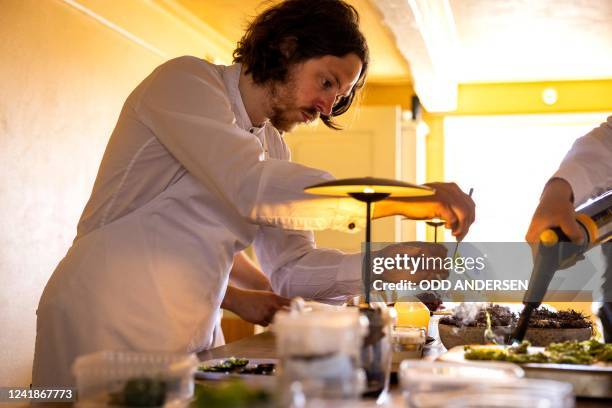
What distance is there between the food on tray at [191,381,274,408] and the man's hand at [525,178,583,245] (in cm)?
83

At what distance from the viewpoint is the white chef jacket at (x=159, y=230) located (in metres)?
1.57

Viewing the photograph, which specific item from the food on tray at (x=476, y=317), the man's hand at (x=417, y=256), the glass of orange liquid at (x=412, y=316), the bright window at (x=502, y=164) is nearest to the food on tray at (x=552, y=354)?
the food on tray at (x=476, y=317)

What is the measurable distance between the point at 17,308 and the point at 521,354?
114 inches

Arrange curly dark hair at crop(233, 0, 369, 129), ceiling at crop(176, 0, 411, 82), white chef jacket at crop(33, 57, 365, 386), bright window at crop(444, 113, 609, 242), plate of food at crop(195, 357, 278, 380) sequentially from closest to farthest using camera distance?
plate of food at crop(195, 357, 278, 380) < white chef jacket at crop(33, 57, 365, 386) < curly dark hair at crop(233, 0, 369, 129) < ceiling at crop(176, 0, 411, 82) < bright window at crop(444, 113, 609, 242)

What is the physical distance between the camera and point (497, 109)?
716 centimetres

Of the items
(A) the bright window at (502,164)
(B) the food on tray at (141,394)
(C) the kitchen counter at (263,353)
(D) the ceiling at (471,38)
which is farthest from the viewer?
(A) the bright window at (502,164)

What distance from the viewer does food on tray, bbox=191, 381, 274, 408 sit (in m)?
0.70

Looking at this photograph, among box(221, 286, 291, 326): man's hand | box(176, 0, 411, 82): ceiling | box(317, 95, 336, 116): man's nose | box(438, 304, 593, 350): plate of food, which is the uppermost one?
box(176, 0, 411, 82): ceiling

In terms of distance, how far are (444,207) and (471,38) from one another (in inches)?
180

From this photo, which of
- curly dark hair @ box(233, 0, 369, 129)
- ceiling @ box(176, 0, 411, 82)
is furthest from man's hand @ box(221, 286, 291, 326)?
ceiling @ box(176, 0, 411, 82)

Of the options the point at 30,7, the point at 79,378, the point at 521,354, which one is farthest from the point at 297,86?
the point at 30,7

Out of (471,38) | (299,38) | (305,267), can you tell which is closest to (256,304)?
(305,267)

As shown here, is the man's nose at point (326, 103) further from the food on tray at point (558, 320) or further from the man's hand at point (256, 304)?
the food on tray at point (558, 320)

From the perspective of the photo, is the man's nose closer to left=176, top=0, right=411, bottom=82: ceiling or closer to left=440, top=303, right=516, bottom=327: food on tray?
left=440, top=303, right=516, bottom=327: food on tray
